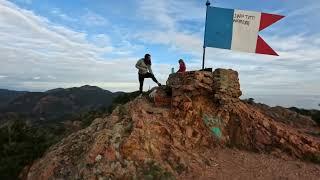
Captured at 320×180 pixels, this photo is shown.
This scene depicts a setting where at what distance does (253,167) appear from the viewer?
1418 centimetres

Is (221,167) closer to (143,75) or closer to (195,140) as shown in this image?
(195,140)

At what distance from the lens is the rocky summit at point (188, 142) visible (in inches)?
530

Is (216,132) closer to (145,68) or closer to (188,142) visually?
(188,142)

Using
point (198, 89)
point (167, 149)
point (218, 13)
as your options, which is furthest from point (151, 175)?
point (218, 13)

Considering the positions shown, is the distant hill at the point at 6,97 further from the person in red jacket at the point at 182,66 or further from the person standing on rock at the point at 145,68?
the person in red jacket at the point at 182,66

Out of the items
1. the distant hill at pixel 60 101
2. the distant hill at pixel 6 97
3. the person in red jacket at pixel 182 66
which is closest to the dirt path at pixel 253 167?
the person in red jacket at pixel 182 66

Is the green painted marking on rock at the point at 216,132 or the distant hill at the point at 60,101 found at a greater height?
the green painted marking on rock at the point at 216,132


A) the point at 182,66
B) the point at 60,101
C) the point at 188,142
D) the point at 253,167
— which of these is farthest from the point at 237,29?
the point at 60,101

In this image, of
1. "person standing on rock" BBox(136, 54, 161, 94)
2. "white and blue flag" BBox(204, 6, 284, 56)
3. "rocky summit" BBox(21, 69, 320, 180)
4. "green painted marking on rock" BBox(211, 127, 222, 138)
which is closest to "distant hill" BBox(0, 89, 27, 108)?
"person standing on rock" BBox(136, 54, 161, 94)

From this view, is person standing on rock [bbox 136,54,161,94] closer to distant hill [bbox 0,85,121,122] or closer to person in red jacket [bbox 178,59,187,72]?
person in red jacket [bbox 178,59,187,72]

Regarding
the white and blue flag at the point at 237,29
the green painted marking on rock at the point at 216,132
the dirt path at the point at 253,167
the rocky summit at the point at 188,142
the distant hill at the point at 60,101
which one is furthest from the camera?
the distant hill at the point at 60,101

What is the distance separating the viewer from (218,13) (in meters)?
16.4

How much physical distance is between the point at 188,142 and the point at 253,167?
7.30ft

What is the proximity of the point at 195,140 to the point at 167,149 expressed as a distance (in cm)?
137
